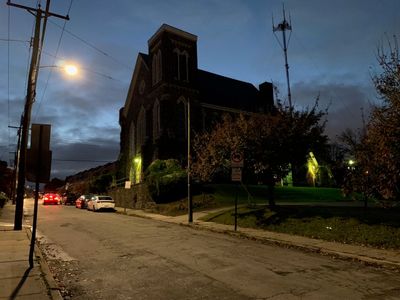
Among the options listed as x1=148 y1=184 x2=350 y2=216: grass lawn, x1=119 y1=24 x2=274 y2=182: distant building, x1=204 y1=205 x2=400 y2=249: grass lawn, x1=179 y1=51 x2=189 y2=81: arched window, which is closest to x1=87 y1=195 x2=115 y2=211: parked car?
x1=148 y1=184 x2=350 y2=216: grass lawn

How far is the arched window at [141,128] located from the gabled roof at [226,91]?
23.2 feet

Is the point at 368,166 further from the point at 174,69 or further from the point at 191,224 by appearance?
the point at 174,69

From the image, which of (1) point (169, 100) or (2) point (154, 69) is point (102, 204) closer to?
(1) point (169, 100)

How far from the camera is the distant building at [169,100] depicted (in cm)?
4197

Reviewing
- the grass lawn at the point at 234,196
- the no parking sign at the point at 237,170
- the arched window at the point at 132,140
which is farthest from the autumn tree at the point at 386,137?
the arched window at the point at 132,140

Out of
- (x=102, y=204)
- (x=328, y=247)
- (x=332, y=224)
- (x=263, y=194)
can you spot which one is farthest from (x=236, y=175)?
(x=102, y=204)

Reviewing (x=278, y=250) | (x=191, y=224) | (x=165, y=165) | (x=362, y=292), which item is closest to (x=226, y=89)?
(x=165, y=165)

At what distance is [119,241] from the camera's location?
47.5ft

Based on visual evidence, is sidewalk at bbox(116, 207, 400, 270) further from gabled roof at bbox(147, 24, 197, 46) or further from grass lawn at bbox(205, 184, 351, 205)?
gabled roof at bbox(147, 24, 197, 46)

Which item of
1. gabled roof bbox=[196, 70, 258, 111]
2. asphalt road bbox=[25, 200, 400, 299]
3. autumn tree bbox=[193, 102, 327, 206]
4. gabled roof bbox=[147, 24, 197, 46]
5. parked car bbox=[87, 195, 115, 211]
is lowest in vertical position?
asphalt road bbox=[25, 200, 400, 299]

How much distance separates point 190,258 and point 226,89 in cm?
4309

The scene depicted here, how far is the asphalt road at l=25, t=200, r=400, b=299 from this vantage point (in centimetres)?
749

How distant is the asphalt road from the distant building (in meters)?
25.7

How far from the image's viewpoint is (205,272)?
→ 915 cm
